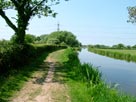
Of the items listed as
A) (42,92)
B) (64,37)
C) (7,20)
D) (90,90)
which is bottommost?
(42,92)

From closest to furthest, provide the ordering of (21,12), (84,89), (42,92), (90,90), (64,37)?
(90,90) → (42,92) → (84,89) → (21,12) → (64,37)

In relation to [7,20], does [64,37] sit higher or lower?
lower

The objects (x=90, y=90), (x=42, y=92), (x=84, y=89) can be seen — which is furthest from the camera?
(x=84, y=89)

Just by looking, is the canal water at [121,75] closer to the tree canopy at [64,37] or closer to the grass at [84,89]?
the grass at [84,89]

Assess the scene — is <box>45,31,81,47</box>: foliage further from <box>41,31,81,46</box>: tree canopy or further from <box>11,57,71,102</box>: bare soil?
<box>11,57,71,102</box>: bare soil

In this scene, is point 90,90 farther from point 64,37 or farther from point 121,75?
point 64,37

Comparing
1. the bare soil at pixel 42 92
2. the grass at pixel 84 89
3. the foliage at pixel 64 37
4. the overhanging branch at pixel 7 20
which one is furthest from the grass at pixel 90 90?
the foliage at pixel 64 37

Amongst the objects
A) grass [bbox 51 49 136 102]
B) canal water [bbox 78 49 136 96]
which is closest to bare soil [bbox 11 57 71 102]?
grass [bbox 51 49 136 102]

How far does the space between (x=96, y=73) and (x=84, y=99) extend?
14.8 feet

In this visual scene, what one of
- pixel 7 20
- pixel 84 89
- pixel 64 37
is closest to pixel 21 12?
Answer: pixel 7 20

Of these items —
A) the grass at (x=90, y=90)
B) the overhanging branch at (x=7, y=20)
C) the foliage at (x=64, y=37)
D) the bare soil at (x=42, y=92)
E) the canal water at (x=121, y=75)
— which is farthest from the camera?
the foliage at (x=64, y=37)

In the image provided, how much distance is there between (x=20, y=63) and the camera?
2542 centimetres

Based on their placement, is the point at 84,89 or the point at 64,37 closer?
the point at 84,89

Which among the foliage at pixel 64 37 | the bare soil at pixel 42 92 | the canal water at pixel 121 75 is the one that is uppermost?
the foliage at pixel 64 37
